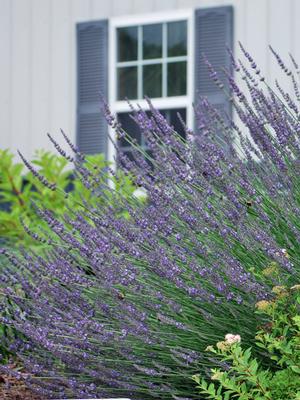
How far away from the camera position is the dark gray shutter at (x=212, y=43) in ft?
24.7

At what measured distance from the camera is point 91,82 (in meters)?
8.02

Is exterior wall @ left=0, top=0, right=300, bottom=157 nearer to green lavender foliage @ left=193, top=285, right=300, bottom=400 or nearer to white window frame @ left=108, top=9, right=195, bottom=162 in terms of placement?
white window frame @ left=108, top=9, right=195, bottom=162

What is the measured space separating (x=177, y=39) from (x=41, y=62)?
111cm

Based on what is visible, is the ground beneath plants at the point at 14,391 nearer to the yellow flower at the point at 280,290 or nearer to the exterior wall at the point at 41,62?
the yellow flower at the point at 280,290

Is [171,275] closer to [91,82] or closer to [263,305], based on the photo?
[263,305]

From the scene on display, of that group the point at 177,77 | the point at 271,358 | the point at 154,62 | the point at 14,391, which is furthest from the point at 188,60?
the point at 271,358

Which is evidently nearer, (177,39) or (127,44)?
(177,39)

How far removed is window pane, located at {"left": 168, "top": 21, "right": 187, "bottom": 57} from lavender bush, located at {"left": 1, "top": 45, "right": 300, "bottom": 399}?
A: 454 cm

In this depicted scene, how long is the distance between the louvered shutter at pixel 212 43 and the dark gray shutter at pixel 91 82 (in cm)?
76

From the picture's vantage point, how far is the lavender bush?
2.89 meters

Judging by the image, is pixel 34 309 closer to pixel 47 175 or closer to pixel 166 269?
pixel 166 269

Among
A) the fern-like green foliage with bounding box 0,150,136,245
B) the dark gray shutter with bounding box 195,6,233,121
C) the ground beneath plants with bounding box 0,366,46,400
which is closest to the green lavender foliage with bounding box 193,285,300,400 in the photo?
the ground beneath plants with bounding box 0,366,46,400

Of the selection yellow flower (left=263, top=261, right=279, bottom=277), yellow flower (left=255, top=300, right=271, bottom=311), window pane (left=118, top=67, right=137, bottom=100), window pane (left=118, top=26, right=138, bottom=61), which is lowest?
yellow flower (left=255, top=300, right=271, bottom=311)

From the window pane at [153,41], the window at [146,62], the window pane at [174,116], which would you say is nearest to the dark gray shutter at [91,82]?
the window at [146,62]
